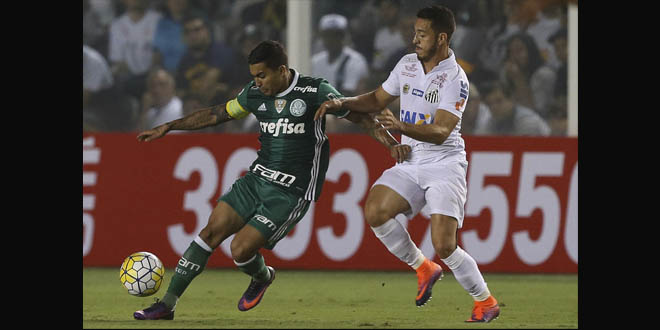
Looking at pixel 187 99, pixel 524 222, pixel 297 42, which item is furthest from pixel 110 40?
pixel 524 222

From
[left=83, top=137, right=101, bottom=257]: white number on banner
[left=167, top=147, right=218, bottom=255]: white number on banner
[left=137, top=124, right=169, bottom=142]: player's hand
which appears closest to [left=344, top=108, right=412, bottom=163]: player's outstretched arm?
A: [left=137, top=124, right=169, bottom=142]: player's hand

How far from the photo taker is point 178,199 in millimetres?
12062

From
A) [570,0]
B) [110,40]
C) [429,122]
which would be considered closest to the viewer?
[429,122]

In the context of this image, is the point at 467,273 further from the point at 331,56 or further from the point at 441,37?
the point at 331,56

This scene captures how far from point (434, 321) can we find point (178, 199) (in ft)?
15.5

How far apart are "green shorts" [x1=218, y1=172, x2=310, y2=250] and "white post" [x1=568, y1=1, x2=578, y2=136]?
526 centimetres

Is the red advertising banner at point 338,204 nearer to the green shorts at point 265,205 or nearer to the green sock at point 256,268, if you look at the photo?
the green sock at point 256,268

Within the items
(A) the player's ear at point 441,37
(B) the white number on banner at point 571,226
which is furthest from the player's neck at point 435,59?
(B) the white number on banner at point 571,226

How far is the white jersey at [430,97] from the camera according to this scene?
7.88m

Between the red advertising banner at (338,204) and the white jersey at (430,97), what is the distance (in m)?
3.79

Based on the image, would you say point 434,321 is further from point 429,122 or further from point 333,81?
point 333,81

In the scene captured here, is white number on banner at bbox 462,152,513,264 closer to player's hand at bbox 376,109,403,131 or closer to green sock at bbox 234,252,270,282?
green sock at bbox 234,252,270,282

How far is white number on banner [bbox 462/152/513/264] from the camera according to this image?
11930mm
